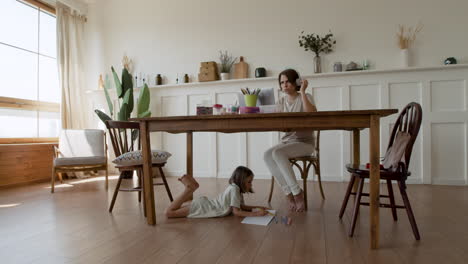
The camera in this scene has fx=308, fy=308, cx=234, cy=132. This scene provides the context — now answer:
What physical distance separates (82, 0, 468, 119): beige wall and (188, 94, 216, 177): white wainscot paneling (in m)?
0.44

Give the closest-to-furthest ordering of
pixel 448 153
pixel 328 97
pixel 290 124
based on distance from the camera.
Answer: pixel 290 124 < pixel 448 153 < pixel 328 97

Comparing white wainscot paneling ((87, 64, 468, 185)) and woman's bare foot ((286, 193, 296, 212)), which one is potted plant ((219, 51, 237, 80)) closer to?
white wainscot paneling ((87, 64, 468, 185))

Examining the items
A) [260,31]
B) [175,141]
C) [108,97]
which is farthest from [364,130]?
[108,97]

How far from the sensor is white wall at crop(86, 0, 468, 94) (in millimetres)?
3672

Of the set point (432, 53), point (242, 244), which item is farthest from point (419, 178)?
point (242, 244)

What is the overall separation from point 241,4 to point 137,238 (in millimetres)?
3555

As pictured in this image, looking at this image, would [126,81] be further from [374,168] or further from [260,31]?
[374,168]

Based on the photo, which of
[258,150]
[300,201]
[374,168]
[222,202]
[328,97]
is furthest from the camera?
[258,150]

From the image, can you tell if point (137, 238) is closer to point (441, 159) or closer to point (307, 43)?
point (307, 43)

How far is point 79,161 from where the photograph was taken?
3.56m

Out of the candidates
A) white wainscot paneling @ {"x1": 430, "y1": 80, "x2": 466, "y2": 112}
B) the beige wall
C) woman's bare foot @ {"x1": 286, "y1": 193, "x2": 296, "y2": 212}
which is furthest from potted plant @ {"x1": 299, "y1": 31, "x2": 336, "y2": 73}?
woman's bare foot @ {"x1": 286, "y1": 193, "x2": 296, "y2": 212}

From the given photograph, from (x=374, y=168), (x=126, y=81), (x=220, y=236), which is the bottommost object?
(x=220, y=236)

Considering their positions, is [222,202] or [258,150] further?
[258,150]

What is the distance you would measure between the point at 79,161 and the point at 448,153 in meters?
4.24
